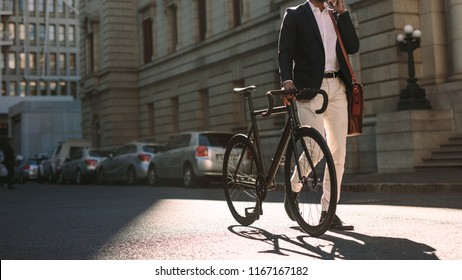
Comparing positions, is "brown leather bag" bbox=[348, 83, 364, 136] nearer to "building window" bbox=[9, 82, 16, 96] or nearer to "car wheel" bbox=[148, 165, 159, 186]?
"car wheel" bbox=[148, 165, 159, 186]

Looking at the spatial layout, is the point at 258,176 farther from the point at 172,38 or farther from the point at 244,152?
the point at 172,38

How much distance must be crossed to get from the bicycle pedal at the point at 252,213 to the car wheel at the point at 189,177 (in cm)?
1052

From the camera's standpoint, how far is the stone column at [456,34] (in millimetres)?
16188

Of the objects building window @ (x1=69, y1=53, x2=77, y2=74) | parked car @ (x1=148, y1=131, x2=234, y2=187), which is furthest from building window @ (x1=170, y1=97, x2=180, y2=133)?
building window @ (x1=69, y1=53, x2=77, y2=74)

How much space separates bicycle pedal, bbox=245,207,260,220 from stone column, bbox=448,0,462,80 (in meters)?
11.8

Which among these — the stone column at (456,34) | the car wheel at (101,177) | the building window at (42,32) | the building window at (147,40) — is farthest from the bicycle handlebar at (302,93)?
the building window at (42,32)

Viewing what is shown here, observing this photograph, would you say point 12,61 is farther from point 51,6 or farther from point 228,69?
point 228,69

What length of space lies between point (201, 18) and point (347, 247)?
26343mm

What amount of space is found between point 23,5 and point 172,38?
39.5ft

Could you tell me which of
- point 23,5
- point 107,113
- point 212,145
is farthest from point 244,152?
point 107,113

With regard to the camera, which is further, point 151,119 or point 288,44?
point 151,119

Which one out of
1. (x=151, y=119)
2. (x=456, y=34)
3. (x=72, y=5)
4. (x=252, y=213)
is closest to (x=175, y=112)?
(x=151, y=119)

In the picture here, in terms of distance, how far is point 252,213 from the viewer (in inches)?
227

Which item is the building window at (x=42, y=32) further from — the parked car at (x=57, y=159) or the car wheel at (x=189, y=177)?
the car wheel at (x=189, y=177)
